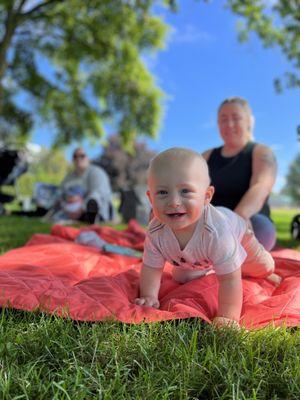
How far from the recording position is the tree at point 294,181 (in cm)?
4841

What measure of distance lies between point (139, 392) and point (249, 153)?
2386 mm

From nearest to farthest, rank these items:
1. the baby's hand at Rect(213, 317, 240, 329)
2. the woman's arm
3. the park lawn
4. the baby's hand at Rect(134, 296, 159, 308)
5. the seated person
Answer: the park lawn
the baby's hand at Rect(213, 317, 240, 329)
the baby's hand at Rect(134, 296, 159, 308)
the woman's arm
the seated person

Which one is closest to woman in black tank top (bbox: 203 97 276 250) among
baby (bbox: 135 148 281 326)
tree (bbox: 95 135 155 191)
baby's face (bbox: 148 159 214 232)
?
baby (bbox: 135 148 281 326)

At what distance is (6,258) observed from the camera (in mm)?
2676

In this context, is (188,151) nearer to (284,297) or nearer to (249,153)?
Result: (284,297)

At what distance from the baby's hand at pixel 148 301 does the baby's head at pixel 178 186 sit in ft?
1.24

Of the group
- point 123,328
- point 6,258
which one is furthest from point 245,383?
point 6,258

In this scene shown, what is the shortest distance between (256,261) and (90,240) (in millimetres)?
1721

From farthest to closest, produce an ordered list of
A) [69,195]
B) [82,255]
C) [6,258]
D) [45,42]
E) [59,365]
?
1. [45,42]
2. [69,195]
3. [82,255]
4. [6,258]
5. [59,365]

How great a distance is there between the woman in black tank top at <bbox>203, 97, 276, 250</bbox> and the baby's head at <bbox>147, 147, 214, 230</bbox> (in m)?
1.22

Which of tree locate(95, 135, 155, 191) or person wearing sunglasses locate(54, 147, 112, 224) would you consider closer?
person wearing sunglasses locate(54, 147, 112, 224)

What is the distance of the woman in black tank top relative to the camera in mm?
2941

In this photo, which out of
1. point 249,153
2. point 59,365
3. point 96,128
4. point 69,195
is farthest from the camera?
point 96,128

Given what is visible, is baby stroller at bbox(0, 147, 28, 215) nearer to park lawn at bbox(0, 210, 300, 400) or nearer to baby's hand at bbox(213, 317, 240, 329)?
park lawn at bbox(0, 210, 300, 400)
